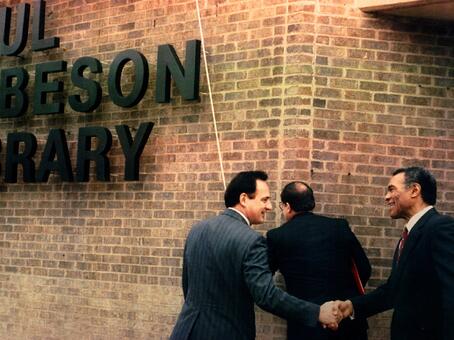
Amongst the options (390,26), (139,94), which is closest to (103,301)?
(139,94)

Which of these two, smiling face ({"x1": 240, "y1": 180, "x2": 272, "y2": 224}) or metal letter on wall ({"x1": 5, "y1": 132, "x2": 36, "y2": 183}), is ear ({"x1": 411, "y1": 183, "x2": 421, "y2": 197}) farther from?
metal letter on wall ({"x1": 5, "y1": 132, "x2": 36, "y2": 183})

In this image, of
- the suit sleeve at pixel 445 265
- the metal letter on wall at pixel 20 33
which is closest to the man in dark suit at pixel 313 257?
the suit sleeve at pixel 445 265

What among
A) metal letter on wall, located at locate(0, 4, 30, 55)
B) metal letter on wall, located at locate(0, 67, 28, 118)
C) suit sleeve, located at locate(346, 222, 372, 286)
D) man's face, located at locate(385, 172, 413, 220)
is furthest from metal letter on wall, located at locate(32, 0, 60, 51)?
man's face, located at locate(385, 172, 413, 220)

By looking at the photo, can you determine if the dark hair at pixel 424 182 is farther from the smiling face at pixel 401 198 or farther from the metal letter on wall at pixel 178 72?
the metal letter on wall at pixel 178 72

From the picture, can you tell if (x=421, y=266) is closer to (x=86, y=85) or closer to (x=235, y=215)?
(x=235, y=215)

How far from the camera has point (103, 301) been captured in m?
8.74

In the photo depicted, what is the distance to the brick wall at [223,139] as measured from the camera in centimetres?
748

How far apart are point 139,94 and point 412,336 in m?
4.01

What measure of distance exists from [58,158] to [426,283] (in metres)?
4.80

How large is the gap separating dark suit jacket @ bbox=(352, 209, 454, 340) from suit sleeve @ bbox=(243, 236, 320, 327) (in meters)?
0.64

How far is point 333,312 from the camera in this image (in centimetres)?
577

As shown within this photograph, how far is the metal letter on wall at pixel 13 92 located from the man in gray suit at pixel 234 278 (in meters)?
4.60

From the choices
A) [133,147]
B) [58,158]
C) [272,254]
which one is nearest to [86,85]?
[58,158]

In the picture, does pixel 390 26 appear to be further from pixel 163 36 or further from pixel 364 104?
pixel 163 36
